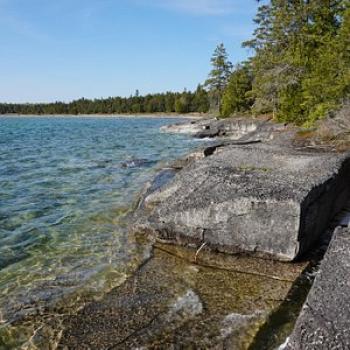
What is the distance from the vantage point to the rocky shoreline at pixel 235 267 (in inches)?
146

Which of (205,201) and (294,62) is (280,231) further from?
(294,62)

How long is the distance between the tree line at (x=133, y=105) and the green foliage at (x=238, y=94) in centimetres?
4279

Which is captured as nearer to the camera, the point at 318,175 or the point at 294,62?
the point at 318,175

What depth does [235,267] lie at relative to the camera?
5547 millimetres

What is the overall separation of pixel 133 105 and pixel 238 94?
3435 inches

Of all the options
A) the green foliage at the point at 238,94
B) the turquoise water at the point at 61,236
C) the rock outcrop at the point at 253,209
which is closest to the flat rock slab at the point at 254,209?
the rock outcrop at the point at 253,209

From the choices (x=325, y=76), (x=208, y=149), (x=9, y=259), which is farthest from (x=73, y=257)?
(x=325, y=76)

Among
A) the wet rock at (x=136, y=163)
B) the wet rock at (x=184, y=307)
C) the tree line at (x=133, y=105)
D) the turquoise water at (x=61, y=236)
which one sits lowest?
the turquoise water at (x=61, y=236)

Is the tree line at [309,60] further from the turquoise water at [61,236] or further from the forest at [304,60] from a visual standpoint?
the turquoise water at [61,236]

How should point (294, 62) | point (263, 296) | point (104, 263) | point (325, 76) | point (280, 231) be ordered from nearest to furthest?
point (263, 296) < point (280, 231) < point (104, 263) < point (325, 76) < point (294, 62)

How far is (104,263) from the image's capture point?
6020 millimetres

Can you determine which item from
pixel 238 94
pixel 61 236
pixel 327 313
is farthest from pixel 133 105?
pixel 327 313

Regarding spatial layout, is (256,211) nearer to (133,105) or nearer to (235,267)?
(235,267)

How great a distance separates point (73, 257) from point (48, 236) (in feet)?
4.75
